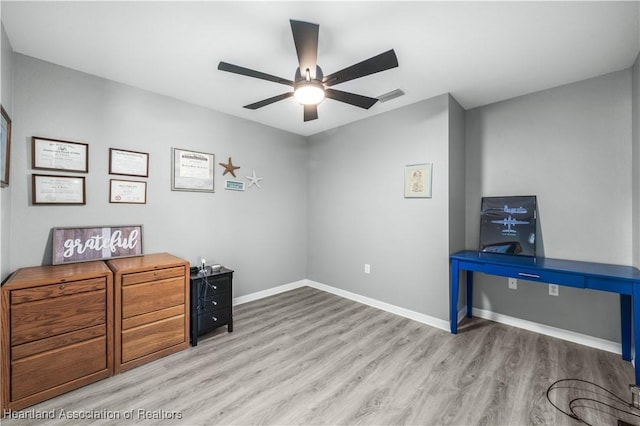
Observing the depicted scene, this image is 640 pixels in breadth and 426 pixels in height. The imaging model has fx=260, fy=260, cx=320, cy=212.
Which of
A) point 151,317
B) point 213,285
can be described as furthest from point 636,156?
point 151,317

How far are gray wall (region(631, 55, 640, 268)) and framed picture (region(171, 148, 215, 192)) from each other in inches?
161

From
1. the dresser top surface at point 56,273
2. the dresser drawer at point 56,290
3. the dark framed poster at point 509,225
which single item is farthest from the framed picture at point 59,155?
the dark framed poster at point 509,225

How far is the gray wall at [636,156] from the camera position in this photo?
2107 mm

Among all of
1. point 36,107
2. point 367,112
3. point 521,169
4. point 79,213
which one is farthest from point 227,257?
point 521,169

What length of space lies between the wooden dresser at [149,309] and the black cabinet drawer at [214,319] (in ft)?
0.48

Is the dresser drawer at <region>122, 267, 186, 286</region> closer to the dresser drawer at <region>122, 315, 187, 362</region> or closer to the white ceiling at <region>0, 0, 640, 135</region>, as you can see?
the dresser drawer at <region>122, 315, 187, 362</region>

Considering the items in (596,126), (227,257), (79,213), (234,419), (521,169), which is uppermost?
(596,126)

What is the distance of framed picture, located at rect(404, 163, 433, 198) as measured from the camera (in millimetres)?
2945

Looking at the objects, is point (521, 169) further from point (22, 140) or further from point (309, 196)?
point (22, 140)

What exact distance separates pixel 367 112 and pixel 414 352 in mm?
2764

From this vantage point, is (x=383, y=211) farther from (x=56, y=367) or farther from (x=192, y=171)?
(x=56, y=367)

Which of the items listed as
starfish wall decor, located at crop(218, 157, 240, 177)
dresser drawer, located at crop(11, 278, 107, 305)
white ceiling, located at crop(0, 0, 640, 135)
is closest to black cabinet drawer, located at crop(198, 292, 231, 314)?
dresser drawer, located at crop(11, 278, 107, 305)

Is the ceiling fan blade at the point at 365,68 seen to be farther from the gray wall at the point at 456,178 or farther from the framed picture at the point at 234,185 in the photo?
the framed picture at the point at 234,185

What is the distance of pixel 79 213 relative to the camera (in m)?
2.36
